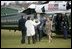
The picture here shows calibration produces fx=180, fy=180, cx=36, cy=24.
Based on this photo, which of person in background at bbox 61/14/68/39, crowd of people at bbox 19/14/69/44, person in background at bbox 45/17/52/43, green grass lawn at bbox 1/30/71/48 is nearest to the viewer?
green grass lawn at bbox 1/30/71/48

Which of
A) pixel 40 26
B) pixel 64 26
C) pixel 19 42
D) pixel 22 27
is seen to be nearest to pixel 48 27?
pixel 40 26

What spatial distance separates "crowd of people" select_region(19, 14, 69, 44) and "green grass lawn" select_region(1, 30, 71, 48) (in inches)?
7.8

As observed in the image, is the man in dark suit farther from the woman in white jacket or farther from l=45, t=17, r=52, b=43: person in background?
l=45, t=17, r=52, b=43: person in background

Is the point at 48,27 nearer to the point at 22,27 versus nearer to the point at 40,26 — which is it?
the point at 40,26

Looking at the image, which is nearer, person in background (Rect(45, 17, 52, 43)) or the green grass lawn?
the green grass lawn

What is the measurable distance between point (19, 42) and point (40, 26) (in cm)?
123

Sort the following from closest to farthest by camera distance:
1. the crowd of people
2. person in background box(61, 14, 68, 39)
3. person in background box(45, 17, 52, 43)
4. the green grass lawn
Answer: the green grass lawn
the crowd of people
person in background box(45, 17, 52, 43)
person in background box(61, 14, 68, 39)

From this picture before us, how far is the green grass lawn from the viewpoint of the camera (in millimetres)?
8109

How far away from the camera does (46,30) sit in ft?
27.8

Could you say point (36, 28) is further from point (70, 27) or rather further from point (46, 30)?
point (70, 27)

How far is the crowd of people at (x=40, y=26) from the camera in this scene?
27.0 feet

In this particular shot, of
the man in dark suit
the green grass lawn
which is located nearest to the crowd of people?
the man in dark suit

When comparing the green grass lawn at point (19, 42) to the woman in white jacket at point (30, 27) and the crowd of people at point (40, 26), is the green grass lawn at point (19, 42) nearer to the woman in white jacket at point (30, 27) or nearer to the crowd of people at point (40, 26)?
the crowd of people at point (40, 26)

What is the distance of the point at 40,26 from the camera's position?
8375mm
